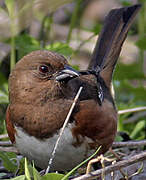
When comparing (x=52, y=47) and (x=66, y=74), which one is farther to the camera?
(x=52, y=47)

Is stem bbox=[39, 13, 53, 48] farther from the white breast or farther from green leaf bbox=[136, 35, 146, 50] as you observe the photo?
the white breast

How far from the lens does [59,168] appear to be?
360cm

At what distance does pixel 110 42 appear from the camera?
4.65m

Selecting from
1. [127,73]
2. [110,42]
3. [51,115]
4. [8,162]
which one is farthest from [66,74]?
[127,73]

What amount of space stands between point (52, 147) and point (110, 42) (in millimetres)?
1543

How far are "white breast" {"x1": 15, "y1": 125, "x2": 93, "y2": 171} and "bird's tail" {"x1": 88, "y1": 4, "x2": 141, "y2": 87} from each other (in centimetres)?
122

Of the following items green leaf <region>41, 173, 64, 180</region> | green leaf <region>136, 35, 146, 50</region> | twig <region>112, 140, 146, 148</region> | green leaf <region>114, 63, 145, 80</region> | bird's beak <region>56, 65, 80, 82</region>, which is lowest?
Answer: twig <region>112, 140, 146, 148</region>

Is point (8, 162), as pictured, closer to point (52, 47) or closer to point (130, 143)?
point (130, 143)

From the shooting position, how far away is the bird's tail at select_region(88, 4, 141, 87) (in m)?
4.61

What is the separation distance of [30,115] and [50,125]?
0.50ft

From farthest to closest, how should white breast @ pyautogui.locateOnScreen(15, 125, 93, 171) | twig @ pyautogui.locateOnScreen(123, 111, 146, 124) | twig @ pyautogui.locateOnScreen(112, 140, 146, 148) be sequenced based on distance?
twig @ pyautogui.locateOnScreen(123, 111, 146, 124)
twig @ pyautogui.locateOnScreen(112, 140, 146, 148)
white breast @ pyautogui.locateOnScreen(15, 125, 93, 171)

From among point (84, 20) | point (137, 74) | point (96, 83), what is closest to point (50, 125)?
point (96, 83)

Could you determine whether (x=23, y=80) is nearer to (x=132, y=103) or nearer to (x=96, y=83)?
(x=96, y=83)

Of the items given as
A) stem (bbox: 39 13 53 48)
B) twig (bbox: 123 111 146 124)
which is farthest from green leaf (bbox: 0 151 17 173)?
stem (bbox: 39 13 53 48)
